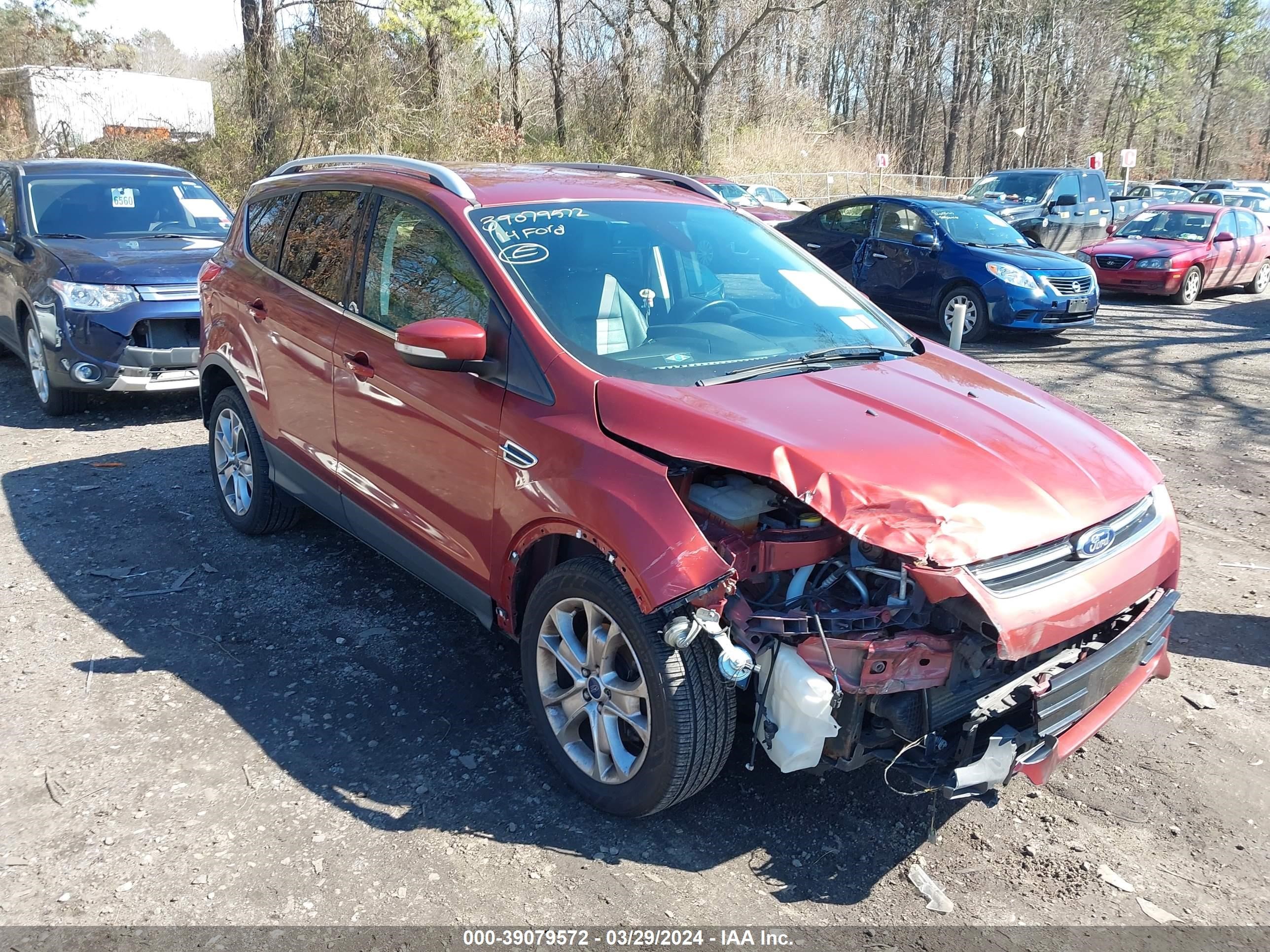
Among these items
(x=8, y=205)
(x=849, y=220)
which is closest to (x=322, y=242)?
(x=8, y=205)

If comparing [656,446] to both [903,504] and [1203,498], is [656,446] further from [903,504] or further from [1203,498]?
[1203,498]

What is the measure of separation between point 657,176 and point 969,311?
7624 mm

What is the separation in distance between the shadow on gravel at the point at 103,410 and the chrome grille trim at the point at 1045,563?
6.71 metres

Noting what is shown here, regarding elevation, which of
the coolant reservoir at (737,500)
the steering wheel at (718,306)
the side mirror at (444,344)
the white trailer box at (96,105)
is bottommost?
the coolant reservoir at (737,500)

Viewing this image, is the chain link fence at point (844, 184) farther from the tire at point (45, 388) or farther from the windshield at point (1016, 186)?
the tire at point (45, 388)

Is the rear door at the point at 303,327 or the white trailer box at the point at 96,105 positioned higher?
the white trailer box at the point at 96,105

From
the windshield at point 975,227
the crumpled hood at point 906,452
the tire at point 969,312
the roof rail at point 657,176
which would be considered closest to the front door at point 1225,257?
the windshield at point 975,227

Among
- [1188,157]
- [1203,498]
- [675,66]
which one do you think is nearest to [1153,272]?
[1203,498]

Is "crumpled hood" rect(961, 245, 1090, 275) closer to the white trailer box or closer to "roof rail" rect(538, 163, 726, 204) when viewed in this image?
"roof rail" rect(538, 163, 726, 204)

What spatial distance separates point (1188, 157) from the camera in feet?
214

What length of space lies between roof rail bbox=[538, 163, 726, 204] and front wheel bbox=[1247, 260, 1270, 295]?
653 inches

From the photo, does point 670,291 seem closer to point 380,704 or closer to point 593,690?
point 593,690

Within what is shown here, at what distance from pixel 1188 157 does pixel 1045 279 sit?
66646mm

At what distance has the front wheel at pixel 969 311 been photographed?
11141 millimetres
